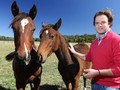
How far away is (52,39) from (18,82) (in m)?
1.52

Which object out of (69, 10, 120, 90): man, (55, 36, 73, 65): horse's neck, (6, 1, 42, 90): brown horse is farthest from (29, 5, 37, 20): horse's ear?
(69, 10, 120, 90): man

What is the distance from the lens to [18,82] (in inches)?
256

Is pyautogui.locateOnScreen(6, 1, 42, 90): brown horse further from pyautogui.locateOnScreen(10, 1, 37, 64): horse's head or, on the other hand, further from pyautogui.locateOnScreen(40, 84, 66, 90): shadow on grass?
pyautogui.locateOnScreen(40, 84, 66, 90): shadow on grass

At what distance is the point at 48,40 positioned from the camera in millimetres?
6484

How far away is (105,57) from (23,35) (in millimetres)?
2278

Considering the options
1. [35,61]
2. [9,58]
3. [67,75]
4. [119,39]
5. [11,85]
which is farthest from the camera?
[11,85]

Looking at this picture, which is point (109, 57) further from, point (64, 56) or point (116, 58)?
point (64, 56)

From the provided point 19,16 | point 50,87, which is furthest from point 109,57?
point 50,87

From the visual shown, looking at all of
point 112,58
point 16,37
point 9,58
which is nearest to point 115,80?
point 112,58

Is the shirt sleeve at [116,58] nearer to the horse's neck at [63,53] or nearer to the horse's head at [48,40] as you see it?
the horse's head at [48,40]

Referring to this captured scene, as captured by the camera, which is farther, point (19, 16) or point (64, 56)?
point (64, 56)

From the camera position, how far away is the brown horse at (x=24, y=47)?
205 inches

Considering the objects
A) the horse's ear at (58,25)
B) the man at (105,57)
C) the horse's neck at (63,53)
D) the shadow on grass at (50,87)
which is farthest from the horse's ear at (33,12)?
the shadow on grass at (50,87)

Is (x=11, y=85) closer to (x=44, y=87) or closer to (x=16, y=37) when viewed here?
(x=44, y=87)
